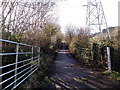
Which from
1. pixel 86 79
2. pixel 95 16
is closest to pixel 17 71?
pixel 86 79

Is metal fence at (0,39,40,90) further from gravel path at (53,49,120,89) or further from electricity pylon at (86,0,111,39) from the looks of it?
electricity pylon at (86,0,111,39)

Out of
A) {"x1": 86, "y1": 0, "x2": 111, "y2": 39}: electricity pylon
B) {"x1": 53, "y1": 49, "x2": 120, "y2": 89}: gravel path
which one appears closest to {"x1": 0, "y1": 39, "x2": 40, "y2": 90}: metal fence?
{"x1": 53, "y1": 49, "x2": 120, "y2": 89}: gravel path

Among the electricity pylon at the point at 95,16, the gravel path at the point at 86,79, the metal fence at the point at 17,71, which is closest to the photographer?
the metal fence at the point at 17,71

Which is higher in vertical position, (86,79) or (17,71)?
(17,71)

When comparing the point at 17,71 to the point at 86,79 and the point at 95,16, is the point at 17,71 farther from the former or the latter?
the point at 95,16

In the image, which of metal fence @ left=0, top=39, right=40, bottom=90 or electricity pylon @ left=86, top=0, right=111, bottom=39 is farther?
electricity pylon @ left=86, top=0, right=111, bottom=39

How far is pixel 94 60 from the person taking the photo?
14.8 ft

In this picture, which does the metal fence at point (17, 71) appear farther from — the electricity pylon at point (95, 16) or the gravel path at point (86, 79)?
the electricity pylon at point (95, 16)

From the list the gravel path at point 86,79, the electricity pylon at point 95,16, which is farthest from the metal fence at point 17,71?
the electricity pylon at point 95,16

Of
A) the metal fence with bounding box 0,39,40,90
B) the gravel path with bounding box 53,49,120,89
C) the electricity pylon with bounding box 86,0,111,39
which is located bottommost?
the gravel path with bounding box 53,49,120,89

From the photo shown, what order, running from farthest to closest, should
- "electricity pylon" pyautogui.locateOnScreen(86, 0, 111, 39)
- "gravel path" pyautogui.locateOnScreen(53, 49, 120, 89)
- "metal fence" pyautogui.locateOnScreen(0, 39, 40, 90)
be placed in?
1. "electricity pylon" pyautogui.locateOnScreen(86, 0, 111, 39)
2. "gravel path" pyautogui.locateOnScreen(53, 49, 120, 89)
3. "metal fence" pyautogui.locateOnScreen(0, 39, 40, 90)

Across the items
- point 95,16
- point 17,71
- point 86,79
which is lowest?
point 86,79

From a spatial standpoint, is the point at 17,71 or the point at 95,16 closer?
the point at 17,71

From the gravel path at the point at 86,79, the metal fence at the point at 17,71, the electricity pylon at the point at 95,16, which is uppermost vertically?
the electricity pylon at the point at 95,16
